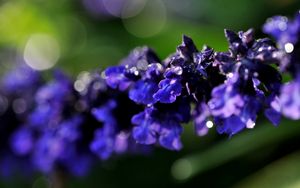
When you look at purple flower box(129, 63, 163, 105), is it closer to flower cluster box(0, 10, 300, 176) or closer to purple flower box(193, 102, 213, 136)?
flower cluster box(0, 10, 300, 176)

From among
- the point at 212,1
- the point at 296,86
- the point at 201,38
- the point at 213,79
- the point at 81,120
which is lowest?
the point at 296,86

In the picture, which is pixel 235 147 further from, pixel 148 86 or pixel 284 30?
pixel 284 30

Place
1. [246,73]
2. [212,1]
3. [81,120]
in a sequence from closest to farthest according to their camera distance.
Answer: [246,73] → [81,120] → [212,1]

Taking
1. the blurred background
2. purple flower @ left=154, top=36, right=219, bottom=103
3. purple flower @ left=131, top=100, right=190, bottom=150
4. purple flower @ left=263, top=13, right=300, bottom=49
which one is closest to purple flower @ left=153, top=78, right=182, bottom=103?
purple flower @ left=154, top=36, right=219, bottom=103

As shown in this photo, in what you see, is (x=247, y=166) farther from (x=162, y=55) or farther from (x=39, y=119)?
(x=39, y=119)

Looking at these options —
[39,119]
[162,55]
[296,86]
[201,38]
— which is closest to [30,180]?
[39,119]

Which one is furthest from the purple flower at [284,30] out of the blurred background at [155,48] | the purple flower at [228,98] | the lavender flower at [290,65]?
the blurred background at [155,48]

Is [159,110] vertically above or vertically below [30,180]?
below

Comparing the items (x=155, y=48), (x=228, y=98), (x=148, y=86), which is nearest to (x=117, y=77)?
(x=148, y=86)
